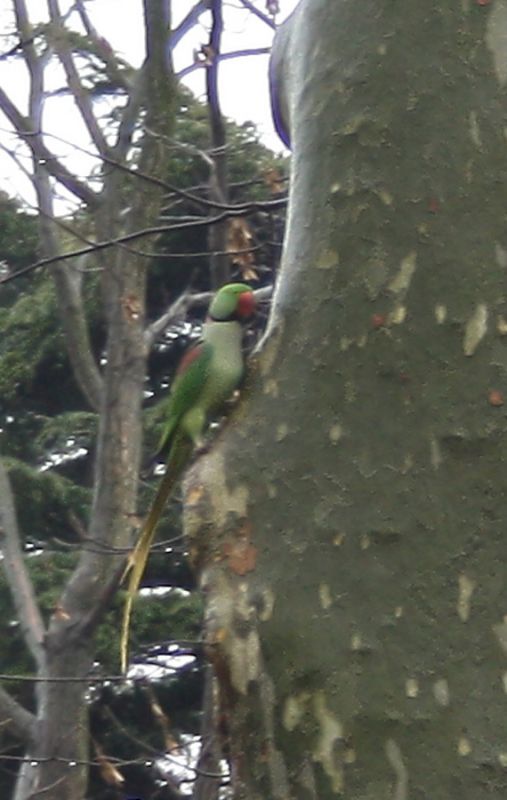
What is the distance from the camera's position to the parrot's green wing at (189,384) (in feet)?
5.92

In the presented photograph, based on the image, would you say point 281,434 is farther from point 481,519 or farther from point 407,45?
point 407,45

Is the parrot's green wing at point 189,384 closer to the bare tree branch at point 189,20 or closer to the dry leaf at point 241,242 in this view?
the dry leaf at point 241,242

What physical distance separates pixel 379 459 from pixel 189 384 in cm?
71

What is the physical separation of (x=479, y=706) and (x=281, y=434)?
1.11 feet

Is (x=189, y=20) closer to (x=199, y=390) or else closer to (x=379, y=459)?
(x=199, y=390)

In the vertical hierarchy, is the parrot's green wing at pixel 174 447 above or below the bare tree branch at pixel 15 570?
above

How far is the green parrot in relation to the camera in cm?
168

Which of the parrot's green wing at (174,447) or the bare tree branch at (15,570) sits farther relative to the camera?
the bare tree branch at (15,570)

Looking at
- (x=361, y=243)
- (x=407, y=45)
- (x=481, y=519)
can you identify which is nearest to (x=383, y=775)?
(x=481, y=519)

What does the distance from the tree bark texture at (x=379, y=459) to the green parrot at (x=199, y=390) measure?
255 millimetres

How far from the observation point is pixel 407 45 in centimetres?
137

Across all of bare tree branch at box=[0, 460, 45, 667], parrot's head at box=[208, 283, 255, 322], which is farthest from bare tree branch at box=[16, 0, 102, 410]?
parrot's head at box=[208, 283, 255, 322]

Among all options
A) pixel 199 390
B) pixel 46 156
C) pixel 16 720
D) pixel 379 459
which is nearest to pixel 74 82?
pixel 46 156

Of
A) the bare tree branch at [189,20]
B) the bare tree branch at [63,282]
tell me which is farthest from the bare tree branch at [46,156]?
the bare tree branch at [189,20]
